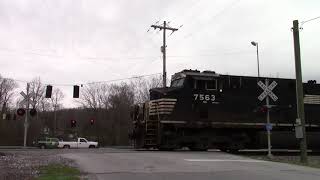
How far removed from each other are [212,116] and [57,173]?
48.3 ft

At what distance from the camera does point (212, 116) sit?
27.5 meters

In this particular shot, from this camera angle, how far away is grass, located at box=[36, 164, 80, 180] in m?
13.0

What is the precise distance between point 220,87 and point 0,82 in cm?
7319

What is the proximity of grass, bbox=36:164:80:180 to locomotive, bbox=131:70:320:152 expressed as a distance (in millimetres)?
11579

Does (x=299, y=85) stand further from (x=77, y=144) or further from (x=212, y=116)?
(x=77, y=144)

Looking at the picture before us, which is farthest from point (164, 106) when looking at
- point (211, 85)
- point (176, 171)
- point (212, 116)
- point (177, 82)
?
point (176, 171)

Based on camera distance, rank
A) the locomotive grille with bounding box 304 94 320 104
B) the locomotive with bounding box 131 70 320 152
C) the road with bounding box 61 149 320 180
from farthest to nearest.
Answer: the locomotive grille with bounding box 304 94 320 104 < the locomotive with bounding box 131 70 320 152 < the road with bounding box 61 149 320 180

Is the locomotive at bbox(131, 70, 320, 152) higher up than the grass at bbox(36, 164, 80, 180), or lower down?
higher up

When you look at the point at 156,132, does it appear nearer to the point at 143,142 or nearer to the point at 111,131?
the point at 143,142

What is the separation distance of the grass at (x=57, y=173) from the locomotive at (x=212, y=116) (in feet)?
38.0

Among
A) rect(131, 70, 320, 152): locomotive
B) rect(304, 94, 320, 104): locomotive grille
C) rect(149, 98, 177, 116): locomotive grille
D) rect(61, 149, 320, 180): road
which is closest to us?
rect(61, 149, 320, 180): road

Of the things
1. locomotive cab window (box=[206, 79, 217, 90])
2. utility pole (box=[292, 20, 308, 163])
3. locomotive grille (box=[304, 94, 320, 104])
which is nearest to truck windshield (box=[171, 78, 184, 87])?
locomotive cab window (box=[206, 79, 217, 90])

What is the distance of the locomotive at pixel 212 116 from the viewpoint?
26891 millimetres

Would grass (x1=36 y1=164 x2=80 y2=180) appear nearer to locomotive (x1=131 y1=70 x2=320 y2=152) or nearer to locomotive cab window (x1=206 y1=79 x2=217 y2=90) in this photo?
locomotive (x1=131 y1=70 x2=320 y2=152)
